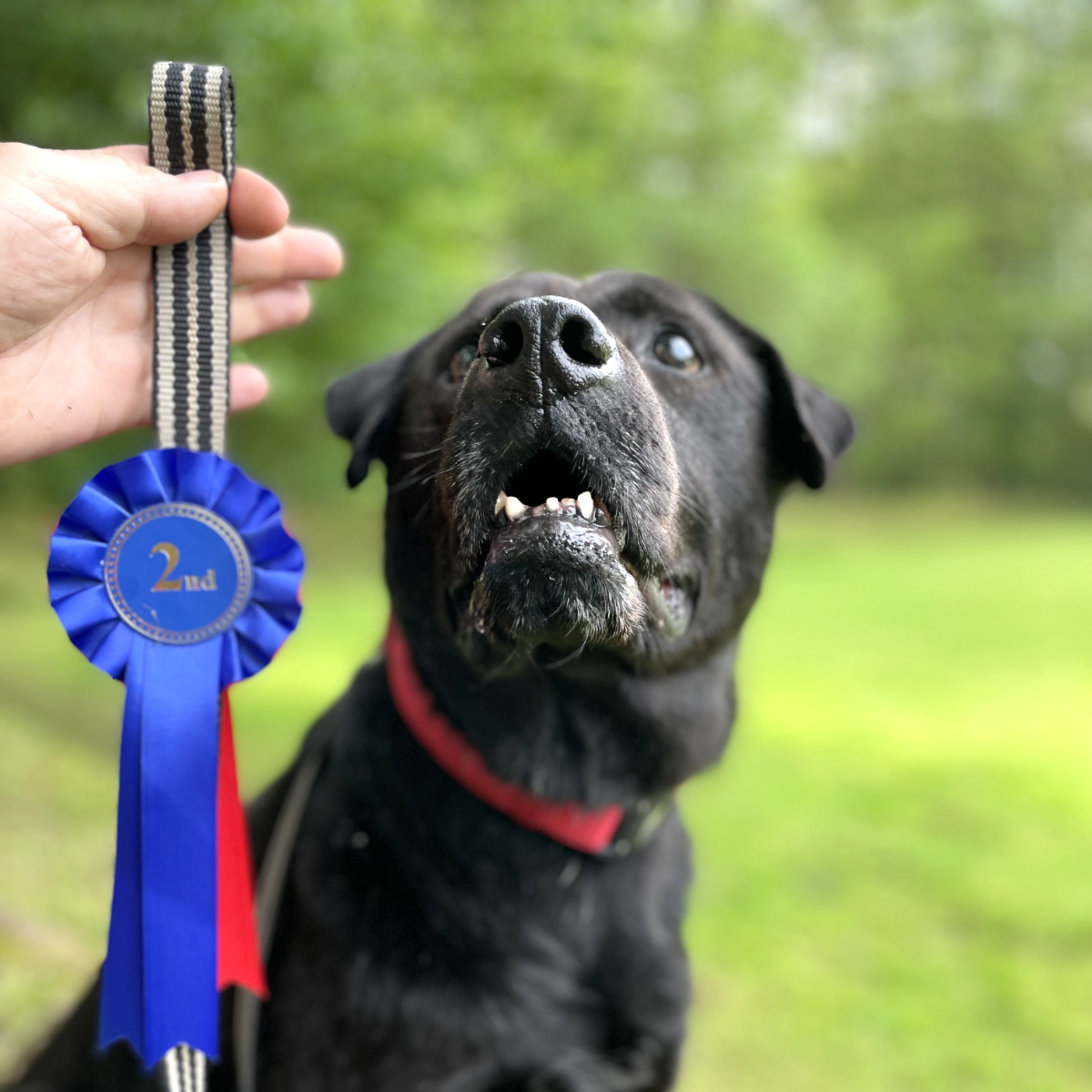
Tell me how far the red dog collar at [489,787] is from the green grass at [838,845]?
0.40m

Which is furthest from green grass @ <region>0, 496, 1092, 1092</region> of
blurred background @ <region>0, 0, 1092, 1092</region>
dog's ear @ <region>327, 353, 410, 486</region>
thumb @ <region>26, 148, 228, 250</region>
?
thumb @ <region>26, 148, 228, 250</region>

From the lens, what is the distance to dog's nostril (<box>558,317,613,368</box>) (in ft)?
4.87

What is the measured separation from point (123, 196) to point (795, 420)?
1.31 m

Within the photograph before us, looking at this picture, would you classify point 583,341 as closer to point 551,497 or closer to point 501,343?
point 501,343

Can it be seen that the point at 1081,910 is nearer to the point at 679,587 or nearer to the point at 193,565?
the point at 679,587

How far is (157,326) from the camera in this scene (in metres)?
1.69

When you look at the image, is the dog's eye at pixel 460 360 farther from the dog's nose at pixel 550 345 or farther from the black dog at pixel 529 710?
the dog's nose at pixel 550 345

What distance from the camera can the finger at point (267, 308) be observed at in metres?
2.08

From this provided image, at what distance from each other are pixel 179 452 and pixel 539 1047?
1.17 meters

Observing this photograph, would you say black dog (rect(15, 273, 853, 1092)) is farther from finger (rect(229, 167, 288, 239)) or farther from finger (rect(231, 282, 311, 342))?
finger (rect(229, 167, 288, 239))

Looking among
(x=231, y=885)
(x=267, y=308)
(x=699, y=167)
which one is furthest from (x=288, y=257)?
(x=699, y=167)

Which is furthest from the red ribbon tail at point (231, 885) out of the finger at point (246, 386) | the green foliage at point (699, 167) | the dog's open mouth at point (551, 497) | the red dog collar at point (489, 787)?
the green foliage at point (699, 167)

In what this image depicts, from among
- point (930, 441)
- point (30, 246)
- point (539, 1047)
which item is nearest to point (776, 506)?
point (539, 1047)

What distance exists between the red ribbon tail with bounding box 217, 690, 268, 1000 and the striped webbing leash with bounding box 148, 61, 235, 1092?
0.13 m
